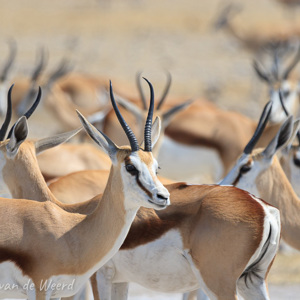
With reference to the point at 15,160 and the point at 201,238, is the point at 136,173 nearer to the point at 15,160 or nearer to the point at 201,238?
the point at 201,238

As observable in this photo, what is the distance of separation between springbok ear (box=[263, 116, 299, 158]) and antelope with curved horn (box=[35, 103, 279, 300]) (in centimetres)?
76

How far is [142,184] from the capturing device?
133 inches

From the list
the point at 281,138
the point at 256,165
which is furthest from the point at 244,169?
the point at 281,138

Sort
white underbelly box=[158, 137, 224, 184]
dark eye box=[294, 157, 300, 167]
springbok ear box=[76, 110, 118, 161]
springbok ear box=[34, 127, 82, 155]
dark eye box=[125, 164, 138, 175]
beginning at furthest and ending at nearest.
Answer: white underbelly box=[158, 137, 224, 184] < dark eye box=[294, 157, 300, 167] < springbok ear box=[34, 127, 82, 155] < springbok ear box=[76, 110, 118, 161] < dark eye box=[125, 164, 138, 175]

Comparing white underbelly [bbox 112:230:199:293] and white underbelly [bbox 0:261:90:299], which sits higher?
white underbelly [bbox 0:261:90:299]

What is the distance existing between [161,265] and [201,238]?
295 millimetres

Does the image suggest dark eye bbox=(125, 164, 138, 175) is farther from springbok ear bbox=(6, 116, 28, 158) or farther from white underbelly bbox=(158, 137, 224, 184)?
white underbelly bbox=(158, 137, 224, 184)

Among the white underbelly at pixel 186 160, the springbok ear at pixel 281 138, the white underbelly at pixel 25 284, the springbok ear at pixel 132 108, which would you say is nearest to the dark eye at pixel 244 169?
the springbok ear at pixel 281 138

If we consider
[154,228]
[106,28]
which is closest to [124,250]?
[154,228]

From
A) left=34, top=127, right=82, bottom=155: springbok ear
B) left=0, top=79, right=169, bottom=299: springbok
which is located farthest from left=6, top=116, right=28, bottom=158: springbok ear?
left=0, top=79, right=169, bottom=299: springbok

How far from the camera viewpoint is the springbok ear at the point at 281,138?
15.0ft

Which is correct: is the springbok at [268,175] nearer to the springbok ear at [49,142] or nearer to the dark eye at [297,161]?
the dark eye at [297,161]

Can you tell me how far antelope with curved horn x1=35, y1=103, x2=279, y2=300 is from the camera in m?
3.69

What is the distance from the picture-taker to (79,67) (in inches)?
718
